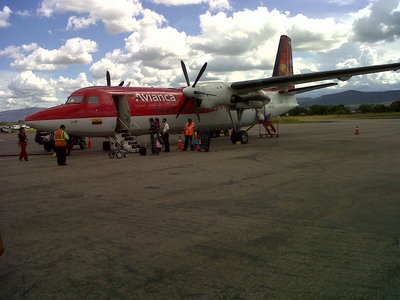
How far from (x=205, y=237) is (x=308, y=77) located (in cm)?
1461

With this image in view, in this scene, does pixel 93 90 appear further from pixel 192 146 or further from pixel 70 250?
pixel 70 250

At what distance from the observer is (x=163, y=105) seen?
20.0 meters

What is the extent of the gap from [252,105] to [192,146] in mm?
5298

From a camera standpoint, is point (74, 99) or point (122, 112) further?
point (122, 112)

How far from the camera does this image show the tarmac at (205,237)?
11.9ft

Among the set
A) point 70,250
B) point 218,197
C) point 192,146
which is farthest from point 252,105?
point 70,250

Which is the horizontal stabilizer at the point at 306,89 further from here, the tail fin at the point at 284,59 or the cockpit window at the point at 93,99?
the cockpit window at the point at 93,99

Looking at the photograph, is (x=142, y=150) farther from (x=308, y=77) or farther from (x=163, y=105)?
(x=308, y=77)

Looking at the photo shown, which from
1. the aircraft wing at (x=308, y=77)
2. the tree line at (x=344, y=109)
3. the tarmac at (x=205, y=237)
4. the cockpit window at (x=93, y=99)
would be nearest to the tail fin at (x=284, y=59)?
the aircraft wing at (x=308, y=77)

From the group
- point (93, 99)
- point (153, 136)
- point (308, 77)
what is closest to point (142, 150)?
point (153, 136)


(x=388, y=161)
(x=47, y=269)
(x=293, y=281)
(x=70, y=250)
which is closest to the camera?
(x=293, y=281)

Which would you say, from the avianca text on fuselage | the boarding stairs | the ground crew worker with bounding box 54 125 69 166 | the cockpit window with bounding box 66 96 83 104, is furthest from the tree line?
the ground crew worker with bounding box 54 125 69 166

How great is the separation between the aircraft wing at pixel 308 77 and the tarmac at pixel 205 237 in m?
8.17

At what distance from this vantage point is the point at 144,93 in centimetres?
1948
